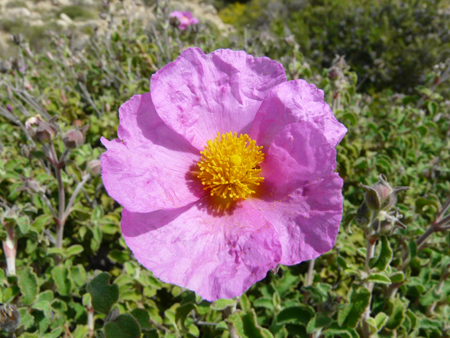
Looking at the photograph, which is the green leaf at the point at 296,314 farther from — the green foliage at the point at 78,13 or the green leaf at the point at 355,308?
the green foliage at the point at 78,13

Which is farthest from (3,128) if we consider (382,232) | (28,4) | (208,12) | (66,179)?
(28,4)

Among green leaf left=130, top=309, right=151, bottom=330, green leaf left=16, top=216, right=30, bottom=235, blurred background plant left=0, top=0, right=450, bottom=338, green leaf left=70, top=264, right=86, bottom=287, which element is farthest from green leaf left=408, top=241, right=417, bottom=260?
green leaf left=16, top=216, right=30, bottom=235

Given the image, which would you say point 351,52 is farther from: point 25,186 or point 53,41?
point 25,186

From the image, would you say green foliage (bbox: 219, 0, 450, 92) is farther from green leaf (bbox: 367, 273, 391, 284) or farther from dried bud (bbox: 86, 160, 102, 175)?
green leaf (bbox: 367, 273, 391, 284)

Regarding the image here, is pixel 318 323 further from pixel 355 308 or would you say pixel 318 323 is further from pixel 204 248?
pixel 204 248

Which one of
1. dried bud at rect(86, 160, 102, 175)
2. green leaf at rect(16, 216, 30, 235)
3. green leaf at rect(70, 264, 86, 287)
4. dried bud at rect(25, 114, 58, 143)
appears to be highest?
dried bud at rect(25, 114, 58, 143)

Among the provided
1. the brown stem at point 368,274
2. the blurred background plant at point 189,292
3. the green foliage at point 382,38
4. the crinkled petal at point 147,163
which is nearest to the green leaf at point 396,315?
the blurred background plant at point 189,292

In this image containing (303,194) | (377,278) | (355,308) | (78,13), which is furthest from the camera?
(78,13)

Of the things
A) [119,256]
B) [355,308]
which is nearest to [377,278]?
[355,308]
